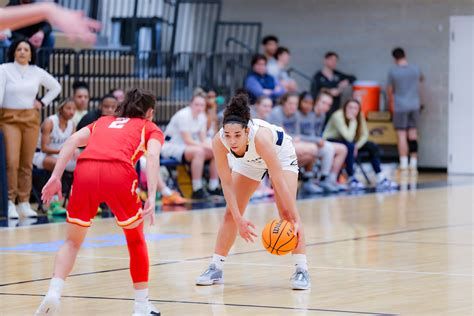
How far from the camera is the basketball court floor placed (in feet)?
24.0

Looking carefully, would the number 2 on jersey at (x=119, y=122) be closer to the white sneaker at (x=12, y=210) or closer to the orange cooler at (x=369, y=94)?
the white sneaker at (x=12, y=210)

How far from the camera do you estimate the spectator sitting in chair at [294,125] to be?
53.7ft

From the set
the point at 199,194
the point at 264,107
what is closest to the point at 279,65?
the point at 264,107

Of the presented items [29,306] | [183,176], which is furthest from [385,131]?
[29,306]

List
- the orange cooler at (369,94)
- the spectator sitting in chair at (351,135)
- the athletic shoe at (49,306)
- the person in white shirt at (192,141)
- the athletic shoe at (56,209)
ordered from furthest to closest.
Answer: the orange cooler at (369,94) → the spectator sitting in chair at (351,135) → the person in white shirt at (192,141) → the athletic shoe at (56,209) → the athletic shoe at (49,306)

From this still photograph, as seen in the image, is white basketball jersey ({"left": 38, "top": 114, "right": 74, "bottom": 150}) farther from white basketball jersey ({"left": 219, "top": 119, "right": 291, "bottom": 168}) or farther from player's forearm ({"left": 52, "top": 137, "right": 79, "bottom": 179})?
player's forearm ({"left": 52, "top": 137, "right": 79, "bottom": 179})

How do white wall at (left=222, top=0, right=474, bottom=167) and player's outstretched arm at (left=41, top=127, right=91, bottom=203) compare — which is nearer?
player's outstretched arm at (left=41, top=127, right=91, bottom=203)

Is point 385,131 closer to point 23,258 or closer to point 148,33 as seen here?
point 148,33

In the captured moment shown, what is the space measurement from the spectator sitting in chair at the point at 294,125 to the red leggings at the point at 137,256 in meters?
9.59

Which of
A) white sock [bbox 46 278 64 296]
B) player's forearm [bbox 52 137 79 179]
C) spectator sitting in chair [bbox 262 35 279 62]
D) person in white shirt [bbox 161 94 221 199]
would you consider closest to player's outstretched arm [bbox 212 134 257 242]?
player's forearm [bbox 52 137 79 179]

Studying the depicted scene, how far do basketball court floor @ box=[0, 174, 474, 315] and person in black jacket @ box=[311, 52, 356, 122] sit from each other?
6.90m

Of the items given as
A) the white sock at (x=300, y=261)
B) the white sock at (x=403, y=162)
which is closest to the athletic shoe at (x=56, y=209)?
the white sock at (x=300, y=261)

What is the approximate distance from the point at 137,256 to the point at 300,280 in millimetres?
1613

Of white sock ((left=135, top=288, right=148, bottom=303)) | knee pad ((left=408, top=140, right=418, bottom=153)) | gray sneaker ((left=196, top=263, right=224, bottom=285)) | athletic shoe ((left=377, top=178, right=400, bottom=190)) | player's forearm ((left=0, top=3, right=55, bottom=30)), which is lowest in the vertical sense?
white sock ((left=135, top=288, right=148, bottom=303))
